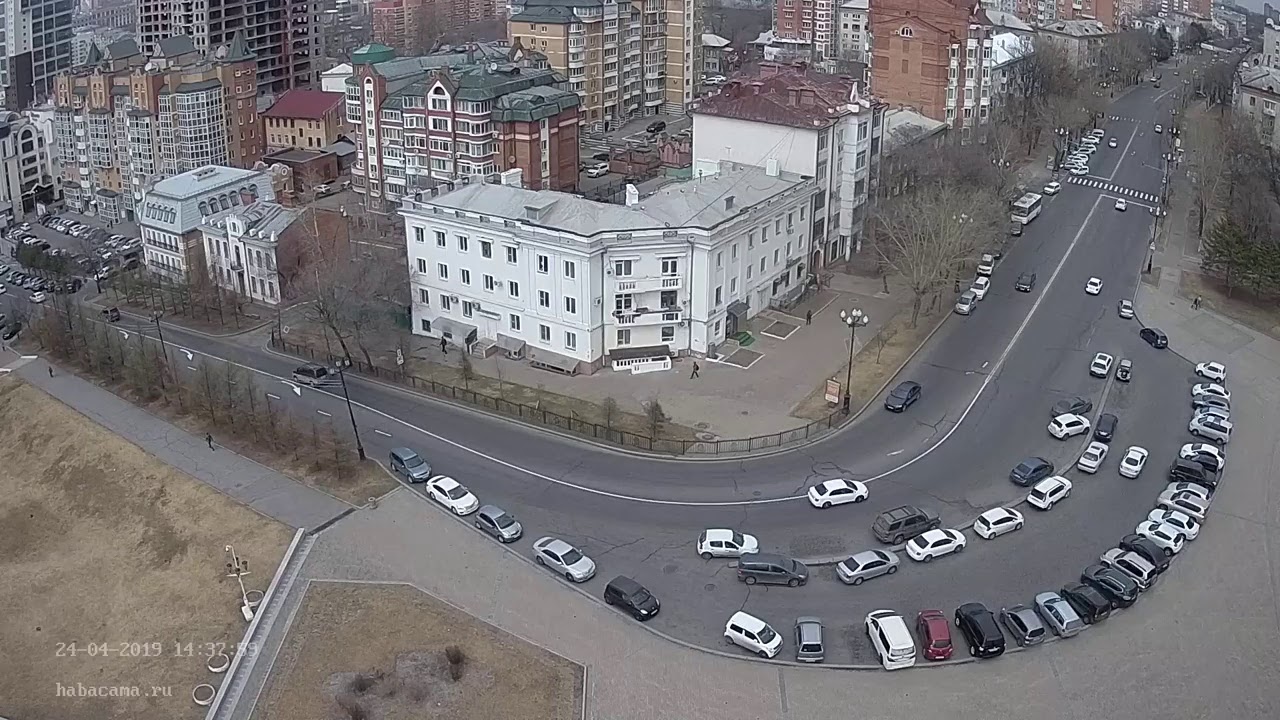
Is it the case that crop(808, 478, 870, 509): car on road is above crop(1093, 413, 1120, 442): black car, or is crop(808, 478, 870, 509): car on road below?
below

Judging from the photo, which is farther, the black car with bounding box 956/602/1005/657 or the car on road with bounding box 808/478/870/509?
the car on road with bounding box 808/478/870/509

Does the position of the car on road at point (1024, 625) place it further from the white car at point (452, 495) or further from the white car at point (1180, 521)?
the white car at point (452, 495)

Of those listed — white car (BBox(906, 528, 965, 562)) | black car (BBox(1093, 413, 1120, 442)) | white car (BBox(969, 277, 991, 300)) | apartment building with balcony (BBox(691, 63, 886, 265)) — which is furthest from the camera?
apartment building with balcony (BBox(691, 63, 886, 265))

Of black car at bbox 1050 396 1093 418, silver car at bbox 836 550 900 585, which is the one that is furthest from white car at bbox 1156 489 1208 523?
silver car at bbox 836 550 900 585

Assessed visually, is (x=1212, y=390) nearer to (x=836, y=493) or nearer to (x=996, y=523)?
(x=996, y=523)

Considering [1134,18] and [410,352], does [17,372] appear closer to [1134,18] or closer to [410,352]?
[410,352]

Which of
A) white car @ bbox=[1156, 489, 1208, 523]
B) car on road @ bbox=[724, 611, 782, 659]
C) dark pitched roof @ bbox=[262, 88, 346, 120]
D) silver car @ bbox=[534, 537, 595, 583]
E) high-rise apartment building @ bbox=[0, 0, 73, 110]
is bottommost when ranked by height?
car on road @ bbox=[724, 611, 782, 659]

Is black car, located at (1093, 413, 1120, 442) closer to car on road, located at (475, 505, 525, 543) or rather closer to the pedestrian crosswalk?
car on road, located at (475, 505, 525, 543)
